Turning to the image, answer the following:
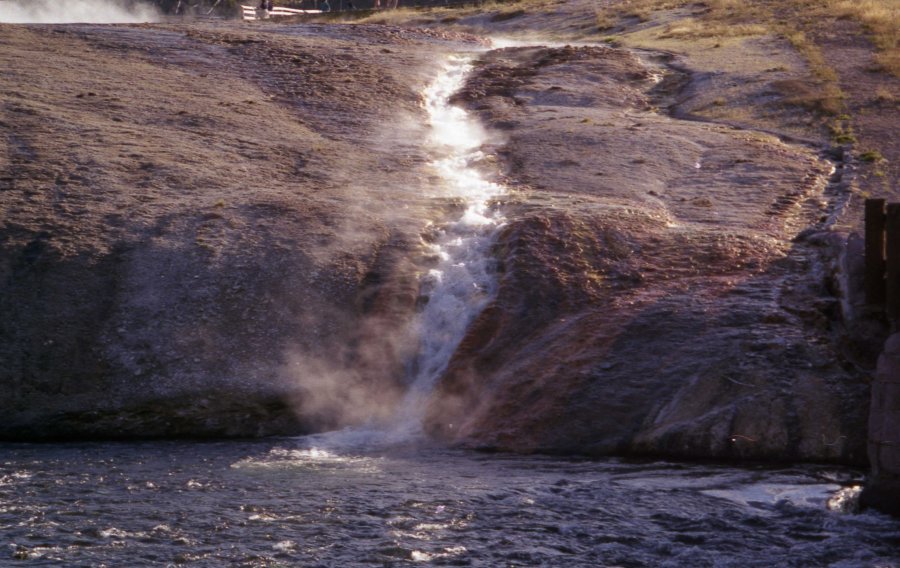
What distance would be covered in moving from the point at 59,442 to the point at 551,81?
1459 centimetres

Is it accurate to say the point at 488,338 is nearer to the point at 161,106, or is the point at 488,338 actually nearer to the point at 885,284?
the point at 885,284

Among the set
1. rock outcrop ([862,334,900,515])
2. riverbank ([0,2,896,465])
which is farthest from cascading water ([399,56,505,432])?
rock outcrop ([862,334,900,515])

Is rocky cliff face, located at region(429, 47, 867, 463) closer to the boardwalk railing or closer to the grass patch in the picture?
the grass patch

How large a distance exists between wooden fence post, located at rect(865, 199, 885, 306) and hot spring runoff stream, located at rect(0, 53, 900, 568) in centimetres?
245

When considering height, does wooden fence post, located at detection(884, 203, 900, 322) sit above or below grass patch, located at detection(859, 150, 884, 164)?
below

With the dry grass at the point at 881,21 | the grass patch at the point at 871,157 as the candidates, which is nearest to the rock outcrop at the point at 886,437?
the grass patch at the point at 871,157

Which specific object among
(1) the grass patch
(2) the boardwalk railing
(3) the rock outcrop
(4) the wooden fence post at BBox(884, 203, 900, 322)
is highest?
(2) the boardwalk railing

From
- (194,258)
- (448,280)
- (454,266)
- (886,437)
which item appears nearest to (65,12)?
(194,258)

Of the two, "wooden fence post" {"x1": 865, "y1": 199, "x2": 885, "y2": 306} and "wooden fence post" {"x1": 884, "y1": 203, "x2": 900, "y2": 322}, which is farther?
"wooden fence post" {"x1": 865, "y1": 199, "x2": 885, "y2": 306}

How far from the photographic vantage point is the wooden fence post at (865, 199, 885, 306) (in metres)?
13.8

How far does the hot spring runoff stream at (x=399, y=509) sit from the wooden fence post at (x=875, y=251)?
245 cm

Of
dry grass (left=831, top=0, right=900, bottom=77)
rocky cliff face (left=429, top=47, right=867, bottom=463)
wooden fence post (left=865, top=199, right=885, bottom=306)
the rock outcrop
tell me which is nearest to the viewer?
the rock outcrop

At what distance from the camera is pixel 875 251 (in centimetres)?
1388

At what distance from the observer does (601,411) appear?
14117 mm
